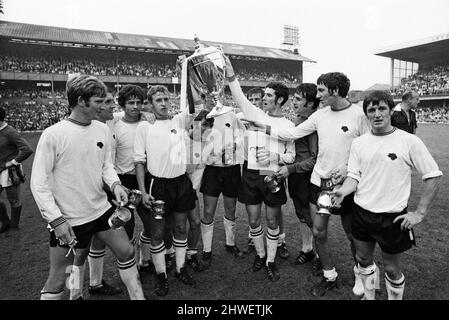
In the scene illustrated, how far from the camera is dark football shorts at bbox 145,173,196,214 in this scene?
3.69m

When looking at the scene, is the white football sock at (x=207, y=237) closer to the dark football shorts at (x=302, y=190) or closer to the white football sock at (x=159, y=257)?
the white football sock at (x=159, y=257)

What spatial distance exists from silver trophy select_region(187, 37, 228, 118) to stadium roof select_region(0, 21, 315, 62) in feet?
121

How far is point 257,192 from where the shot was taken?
4.13 metres

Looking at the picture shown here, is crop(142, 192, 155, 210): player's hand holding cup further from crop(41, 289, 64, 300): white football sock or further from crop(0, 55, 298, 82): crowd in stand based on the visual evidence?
crop(0, 55, 298, 82): crowd in stand

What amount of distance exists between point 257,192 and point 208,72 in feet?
5.44

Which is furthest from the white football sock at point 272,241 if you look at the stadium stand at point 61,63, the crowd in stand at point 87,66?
the crowd in stand at point 87,66

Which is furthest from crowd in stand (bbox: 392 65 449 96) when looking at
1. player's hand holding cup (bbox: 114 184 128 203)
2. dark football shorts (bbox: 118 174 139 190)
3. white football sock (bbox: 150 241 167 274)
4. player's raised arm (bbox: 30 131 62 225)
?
player's raised arm (bbox: 30 131 62 225)

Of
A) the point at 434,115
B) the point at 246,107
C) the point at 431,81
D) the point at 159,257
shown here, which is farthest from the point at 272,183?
the point at 431,81

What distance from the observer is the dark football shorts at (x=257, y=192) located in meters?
4.00

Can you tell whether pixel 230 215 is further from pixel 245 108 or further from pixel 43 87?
pixel 43 87

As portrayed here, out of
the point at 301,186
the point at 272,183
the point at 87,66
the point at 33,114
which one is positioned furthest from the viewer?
the point at 87,66

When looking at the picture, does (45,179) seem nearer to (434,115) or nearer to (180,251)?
(180,251)
